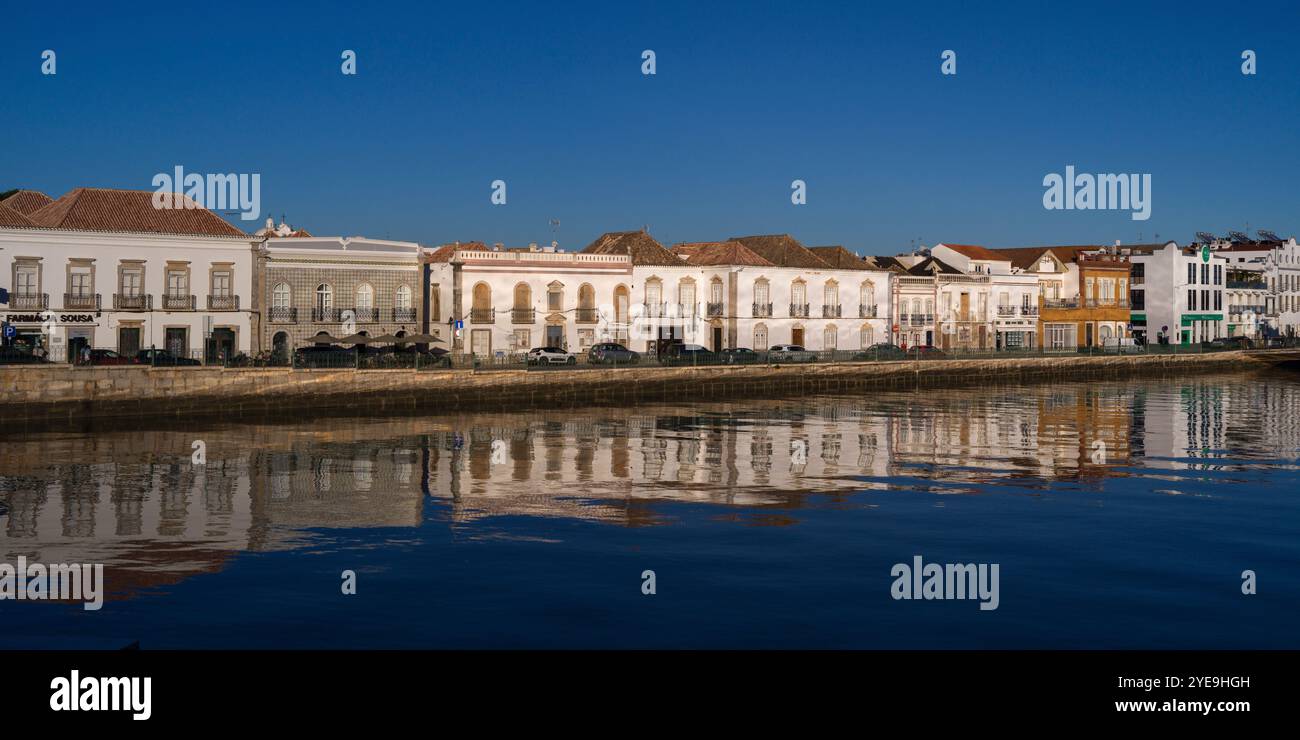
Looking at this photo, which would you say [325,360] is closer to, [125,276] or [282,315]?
[282,315]

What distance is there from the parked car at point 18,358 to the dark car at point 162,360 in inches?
138

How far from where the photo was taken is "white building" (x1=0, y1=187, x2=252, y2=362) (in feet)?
174

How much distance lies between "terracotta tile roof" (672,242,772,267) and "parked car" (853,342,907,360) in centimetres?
798

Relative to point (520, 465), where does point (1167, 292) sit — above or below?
above

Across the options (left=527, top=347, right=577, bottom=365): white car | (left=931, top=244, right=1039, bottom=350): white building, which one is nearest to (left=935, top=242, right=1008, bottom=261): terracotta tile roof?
(left=931, top=244, right=1039, bottom=350): white building

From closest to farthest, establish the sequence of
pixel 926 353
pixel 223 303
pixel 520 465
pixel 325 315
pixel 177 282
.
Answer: pixel 520 465, pixel 177 282, pixel 223 303, pixel 325 315, pixel 926 353

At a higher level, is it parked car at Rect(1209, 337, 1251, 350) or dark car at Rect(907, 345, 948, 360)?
parked car at Rect(1209, 337, 1251, 350)

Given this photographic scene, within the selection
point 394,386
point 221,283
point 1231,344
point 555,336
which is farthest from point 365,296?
A: point 1231,344

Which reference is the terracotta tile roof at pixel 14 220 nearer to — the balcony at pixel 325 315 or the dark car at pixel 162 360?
the dark car at pixel 162 360

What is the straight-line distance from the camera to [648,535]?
22.2 m

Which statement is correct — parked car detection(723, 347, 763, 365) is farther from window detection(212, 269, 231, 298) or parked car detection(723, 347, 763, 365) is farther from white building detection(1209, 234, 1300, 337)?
white building detection(1209, 234, 1300, 337)

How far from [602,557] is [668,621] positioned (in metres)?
4.16

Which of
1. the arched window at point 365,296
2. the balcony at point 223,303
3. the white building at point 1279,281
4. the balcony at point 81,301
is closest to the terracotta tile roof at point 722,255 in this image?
the arched window at point 365,296

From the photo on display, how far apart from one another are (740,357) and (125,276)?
29.6 metres
